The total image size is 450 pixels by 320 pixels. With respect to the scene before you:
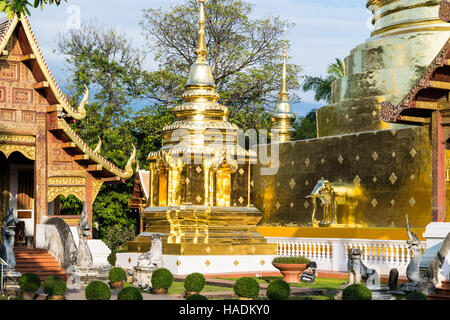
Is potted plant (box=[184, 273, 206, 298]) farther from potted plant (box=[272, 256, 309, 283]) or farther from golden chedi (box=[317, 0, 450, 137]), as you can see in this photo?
golden chedi (box=[317, 0, 450, 137])

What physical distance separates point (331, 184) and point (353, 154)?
42.0 inches

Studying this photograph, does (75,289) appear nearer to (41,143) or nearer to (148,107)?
(41,143)

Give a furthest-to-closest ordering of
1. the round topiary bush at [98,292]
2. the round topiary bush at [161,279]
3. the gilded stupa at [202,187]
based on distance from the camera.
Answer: the gilded stupa at [202,187] → the round topiary bush at [161,279] → the round topiary bush at [98,292]

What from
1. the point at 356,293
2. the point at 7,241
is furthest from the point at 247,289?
the point at 7,241

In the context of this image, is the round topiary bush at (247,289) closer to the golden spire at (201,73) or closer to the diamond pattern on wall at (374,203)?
the diamond pattern on wall at (374,203)

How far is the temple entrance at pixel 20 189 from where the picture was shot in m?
22.4

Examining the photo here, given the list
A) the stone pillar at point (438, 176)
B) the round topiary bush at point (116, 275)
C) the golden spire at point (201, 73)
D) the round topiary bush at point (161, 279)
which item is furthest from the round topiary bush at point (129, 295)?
the golden spire at point (201, 73)

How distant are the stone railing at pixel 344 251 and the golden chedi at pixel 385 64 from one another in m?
3.82

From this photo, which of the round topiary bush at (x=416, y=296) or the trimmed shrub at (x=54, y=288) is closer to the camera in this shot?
the round topiary bush at (x=416, y=296)

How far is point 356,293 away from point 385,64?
460 inches

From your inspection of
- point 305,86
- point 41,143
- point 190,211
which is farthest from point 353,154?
point 305,86

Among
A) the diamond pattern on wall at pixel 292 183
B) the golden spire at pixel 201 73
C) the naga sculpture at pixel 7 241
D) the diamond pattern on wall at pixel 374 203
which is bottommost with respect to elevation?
the naga sculpture at pixel 7 241

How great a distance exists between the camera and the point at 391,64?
75.7 ft

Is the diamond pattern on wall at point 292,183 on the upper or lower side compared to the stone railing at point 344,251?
upper
